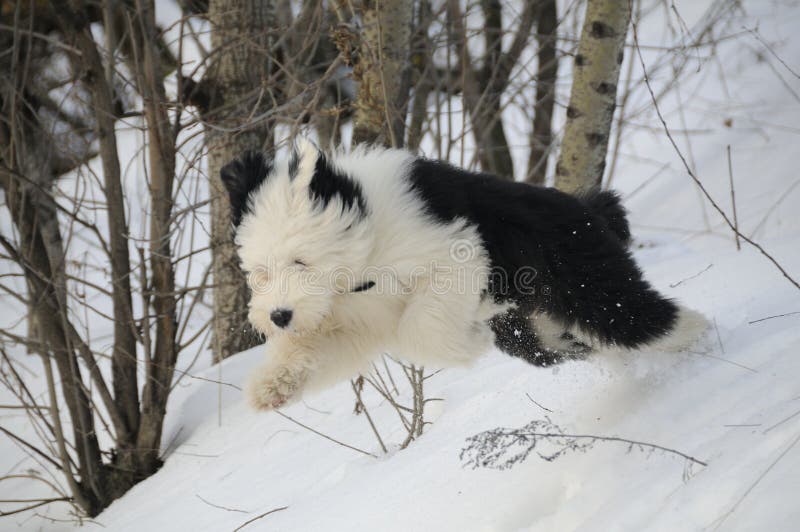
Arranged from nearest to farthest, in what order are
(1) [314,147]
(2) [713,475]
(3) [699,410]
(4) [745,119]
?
(2) [713,475], (3) [699,410], (1) [314,147], (4) [745,119]

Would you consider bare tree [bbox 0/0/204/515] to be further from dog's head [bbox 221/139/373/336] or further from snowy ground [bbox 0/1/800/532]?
dog's head [bbox 221/139/373/336]

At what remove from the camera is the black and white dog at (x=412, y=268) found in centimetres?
265

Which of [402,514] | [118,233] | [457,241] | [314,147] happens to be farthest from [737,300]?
[118,233]

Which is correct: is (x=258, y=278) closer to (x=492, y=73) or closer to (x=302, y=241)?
(x=302, y=241)

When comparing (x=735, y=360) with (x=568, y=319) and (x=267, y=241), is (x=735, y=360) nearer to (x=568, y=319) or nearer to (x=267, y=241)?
(x=568, y=319)

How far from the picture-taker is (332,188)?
2691 millimetres

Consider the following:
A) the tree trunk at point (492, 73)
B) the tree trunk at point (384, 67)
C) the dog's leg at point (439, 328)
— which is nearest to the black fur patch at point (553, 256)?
the dog's leg at point (439, 328)

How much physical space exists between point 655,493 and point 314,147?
1658 mm

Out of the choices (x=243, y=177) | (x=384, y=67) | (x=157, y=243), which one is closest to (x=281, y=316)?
(x=243, y=177)

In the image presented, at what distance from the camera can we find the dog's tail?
335 cm

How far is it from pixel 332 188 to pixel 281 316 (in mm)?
509

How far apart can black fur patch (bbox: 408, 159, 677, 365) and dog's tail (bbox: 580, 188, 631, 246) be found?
295 mm

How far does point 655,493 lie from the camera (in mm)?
2115

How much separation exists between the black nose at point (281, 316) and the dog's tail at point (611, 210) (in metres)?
1.51
